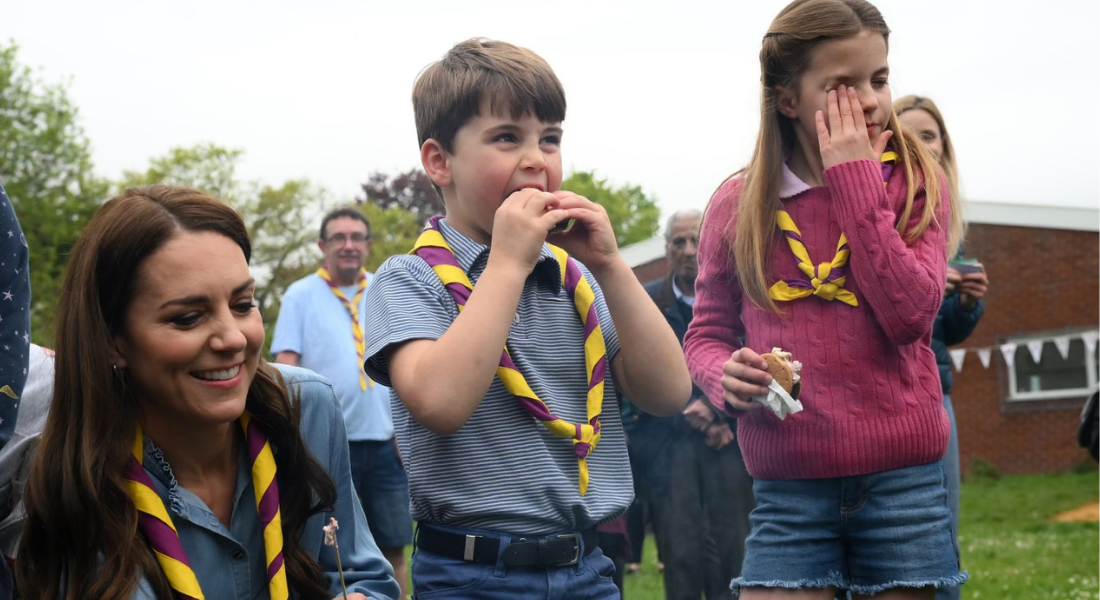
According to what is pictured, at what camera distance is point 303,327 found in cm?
709

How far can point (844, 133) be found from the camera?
2.82m

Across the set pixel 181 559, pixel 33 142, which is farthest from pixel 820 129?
pixel 33 142

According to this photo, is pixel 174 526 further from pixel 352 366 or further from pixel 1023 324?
pixel 1023 324

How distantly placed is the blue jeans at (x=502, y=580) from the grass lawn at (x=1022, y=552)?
219 inches

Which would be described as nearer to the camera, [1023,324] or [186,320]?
[186,320]

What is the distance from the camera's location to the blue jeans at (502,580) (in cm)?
243

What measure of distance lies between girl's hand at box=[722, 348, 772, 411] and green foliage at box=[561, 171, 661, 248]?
144 ft

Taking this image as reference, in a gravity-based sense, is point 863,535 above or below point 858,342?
below

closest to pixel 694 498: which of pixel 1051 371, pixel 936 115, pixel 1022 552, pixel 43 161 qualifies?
pixel 936 115

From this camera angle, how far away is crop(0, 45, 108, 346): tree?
34.3 meters

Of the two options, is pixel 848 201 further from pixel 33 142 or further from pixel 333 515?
pixel 33 142

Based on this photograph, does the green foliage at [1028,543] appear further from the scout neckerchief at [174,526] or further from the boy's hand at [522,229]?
the scout neckerchief at [174,526]

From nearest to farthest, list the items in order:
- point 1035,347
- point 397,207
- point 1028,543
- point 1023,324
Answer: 1. point 1028,543
2. point 1035,347
3. point 1023,324
4. point 397,207

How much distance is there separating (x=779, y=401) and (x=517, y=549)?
73cm
